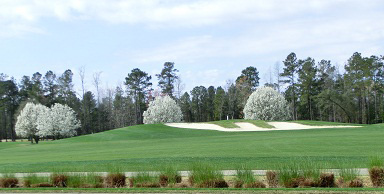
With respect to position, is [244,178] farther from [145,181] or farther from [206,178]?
[145,181]

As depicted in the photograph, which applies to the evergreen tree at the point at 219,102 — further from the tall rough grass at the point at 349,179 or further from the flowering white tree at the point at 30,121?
the tall rough grass at the point at 349,179

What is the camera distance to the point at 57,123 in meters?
70.2

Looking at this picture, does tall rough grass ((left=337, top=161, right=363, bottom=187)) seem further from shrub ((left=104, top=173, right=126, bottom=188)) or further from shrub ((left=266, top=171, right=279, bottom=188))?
shrub ((left=104, top=173, right=126, bottom=188))

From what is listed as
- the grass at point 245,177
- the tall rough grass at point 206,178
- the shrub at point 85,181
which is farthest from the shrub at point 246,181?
the shrub at point 85,181

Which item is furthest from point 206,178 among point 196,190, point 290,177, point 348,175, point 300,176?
point 348,175

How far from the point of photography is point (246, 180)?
33.9 feet

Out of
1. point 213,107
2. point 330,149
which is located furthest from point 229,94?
point 330,149

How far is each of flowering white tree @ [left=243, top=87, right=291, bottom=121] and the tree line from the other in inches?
549

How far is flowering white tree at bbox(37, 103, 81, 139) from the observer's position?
69250mm

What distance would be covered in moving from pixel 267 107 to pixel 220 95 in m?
27.4

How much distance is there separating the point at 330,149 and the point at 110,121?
81064 millimetres

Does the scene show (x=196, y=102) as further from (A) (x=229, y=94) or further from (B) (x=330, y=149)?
(B) (x=330, y=149)

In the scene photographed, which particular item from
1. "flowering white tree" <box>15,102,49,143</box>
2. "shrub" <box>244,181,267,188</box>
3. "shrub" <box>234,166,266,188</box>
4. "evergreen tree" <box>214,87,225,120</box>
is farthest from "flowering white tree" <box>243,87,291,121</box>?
"shrub" <box>244,181,267,188</box>

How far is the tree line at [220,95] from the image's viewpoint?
74.9 meters
